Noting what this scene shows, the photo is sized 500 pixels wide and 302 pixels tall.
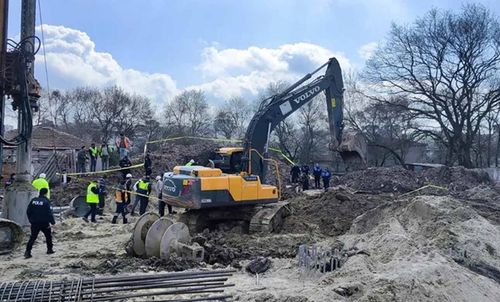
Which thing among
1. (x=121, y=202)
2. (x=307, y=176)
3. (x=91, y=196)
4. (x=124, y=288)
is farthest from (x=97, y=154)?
(x=124, y=288)

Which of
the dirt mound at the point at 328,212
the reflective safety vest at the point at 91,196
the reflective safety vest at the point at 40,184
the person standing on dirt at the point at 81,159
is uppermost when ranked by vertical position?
the person standing on dirt at the point at 81,159

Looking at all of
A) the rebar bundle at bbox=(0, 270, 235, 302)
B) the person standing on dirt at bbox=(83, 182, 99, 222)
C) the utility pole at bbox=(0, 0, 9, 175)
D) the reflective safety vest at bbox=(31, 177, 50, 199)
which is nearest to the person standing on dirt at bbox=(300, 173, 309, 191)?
the person standing on dirt at bbox=(83, 182, 99, 222)

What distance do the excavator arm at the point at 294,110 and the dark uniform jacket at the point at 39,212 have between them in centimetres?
466

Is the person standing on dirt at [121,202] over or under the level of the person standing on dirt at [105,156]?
under

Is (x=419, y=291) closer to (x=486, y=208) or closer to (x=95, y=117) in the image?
(x=486, y=208)

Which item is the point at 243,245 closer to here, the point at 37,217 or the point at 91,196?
the point at 37,217

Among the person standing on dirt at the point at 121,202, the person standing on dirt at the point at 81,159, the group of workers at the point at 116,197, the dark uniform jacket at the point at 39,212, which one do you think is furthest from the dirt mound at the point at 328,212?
the person standing on dirt at the point at 81,159

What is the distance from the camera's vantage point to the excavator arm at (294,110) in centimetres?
1326

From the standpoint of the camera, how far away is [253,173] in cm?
1315

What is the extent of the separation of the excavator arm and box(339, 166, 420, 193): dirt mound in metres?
12.9

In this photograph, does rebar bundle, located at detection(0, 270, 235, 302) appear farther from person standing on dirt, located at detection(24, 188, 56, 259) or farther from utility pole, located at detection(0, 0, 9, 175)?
utility pole, located at detection(0, 0, 9, 175)

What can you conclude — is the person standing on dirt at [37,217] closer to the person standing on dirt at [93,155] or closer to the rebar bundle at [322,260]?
the rebar bundle at [322,260]

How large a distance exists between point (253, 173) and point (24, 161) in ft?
19.2

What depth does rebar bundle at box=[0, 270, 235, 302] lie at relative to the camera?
21.5ft
